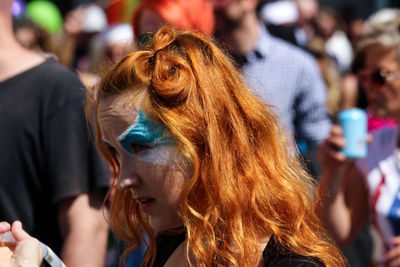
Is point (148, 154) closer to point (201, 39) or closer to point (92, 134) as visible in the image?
point (201, 39)

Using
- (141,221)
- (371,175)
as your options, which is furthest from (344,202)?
(141,221)

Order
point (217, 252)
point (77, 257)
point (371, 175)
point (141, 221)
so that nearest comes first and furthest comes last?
point (217, 252) → point (141, 221) → point (77, 257) → point (371, 175)

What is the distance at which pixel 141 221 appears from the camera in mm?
1957

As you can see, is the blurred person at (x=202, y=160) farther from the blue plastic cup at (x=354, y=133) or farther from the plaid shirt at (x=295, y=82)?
the plaid shirt at (x=295, y=82)

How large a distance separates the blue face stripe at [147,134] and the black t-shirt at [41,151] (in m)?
0.60

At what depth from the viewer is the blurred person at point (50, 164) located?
213cm

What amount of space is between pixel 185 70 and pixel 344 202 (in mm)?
1477

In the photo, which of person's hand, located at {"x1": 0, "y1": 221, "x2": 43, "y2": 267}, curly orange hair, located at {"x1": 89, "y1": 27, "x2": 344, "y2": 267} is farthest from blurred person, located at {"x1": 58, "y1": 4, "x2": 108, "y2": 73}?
A: person's hand, located at {"x1": 0, "y1": 221, "x2": 43, "y2": 267}

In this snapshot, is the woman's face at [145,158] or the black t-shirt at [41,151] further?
the black t-shirt at [41,151]

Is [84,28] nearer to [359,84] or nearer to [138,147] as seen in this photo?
[359,84]

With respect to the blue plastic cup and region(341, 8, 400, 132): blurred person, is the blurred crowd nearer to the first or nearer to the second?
region(341, 8, 400, 132): blurred person

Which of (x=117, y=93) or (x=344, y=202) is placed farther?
(x=344, y=202)

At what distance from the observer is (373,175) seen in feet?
9.04

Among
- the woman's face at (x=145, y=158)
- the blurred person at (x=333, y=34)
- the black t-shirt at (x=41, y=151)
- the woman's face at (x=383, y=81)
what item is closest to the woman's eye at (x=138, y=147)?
the woman's face at (x=145, y=158)
